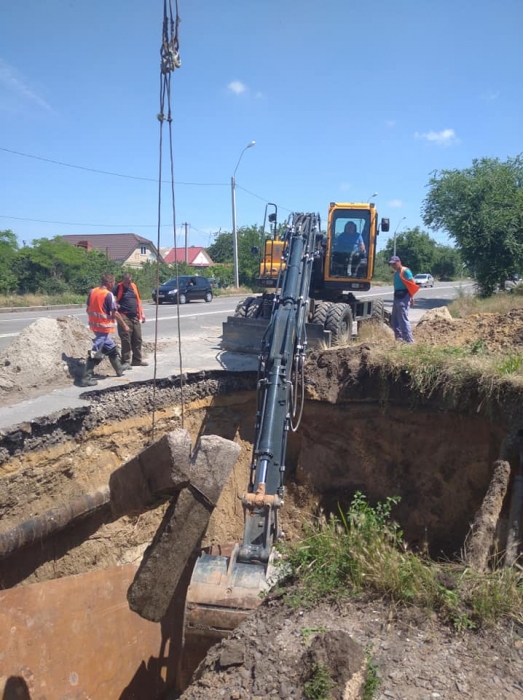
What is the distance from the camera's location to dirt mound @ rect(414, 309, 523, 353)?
8414 millimetres

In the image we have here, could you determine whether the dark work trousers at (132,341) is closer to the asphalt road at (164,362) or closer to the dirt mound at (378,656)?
the asphalt road at (164,362)

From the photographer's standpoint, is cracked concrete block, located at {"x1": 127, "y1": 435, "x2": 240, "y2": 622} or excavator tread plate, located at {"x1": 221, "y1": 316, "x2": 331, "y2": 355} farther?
excavator tread plate, located at {"x1": 221, "y1": 316, "x2": 331, "y2": 355}

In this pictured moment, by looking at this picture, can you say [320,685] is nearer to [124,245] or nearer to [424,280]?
[424,280]

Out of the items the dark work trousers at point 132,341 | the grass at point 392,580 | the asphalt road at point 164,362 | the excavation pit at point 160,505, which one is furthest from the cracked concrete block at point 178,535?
the dark work trousers at point 132,341

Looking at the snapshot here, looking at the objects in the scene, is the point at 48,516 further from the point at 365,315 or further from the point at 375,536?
the point at 365,315

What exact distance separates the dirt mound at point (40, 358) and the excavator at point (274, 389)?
2819 mm

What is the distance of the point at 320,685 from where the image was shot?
3.10m

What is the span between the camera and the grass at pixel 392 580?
12.2ft

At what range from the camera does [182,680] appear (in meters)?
4.61

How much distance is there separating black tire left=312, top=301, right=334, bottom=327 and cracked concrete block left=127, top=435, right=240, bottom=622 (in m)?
5.65

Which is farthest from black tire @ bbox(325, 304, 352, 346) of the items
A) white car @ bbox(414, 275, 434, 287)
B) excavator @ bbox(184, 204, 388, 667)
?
white car @ bbox(414, 275, 434, 287)

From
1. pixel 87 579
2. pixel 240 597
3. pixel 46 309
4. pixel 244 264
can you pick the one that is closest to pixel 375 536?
pixel 240 597

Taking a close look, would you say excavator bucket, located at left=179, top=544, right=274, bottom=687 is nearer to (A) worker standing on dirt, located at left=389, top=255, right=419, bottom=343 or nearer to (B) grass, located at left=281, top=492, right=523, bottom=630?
(B) grass, located at left=281, top=492, right=523, bottom=630

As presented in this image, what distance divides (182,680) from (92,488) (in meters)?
2.49
